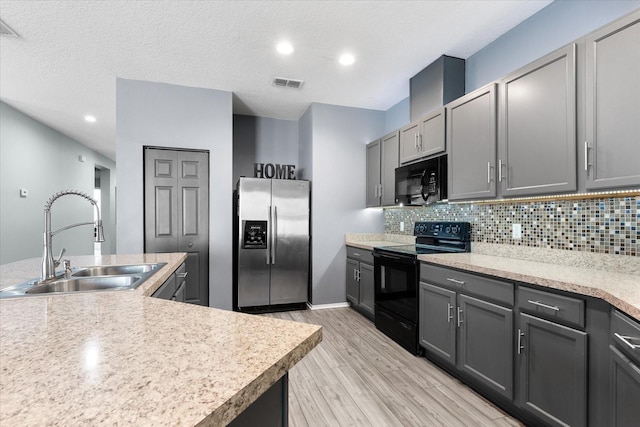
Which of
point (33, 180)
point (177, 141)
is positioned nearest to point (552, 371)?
point (177, 141)

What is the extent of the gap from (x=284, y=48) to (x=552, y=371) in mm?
3025

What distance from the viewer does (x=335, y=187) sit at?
4.22 meters

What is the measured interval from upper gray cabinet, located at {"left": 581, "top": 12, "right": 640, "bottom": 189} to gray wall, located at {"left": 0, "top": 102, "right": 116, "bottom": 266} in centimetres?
617

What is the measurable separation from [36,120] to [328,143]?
185 inches

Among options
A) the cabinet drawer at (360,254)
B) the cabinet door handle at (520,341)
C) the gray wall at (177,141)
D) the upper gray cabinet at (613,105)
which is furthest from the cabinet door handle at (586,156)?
the gray wall at (177,141)

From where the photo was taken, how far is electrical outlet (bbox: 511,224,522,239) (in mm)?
2438

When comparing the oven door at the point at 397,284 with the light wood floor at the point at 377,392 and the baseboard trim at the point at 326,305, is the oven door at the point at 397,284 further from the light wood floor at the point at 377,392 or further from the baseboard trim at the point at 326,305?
the baseboard trim at the point at 326,305

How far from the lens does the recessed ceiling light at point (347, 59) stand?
116 inches

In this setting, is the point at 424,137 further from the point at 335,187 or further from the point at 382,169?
the point at 335,187

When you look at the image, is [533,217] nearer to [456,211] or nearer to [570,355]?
[456,211]

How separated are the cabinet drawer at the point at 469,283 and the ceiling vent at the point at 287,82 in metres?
2.40

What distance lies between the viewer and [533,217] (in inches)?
92.2

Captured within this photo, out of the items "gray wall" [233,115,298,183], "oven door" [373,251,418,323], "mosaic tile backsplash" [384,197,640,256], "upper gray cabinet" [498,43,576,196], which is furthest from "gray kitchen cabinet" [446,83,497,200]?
"gray wall" [233,115,298,183]

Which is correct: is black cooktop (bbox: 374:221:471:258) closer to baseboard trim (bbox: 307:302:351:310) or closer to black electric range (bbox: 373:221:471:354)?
black electric range (bbox: 373:221:471:354)
